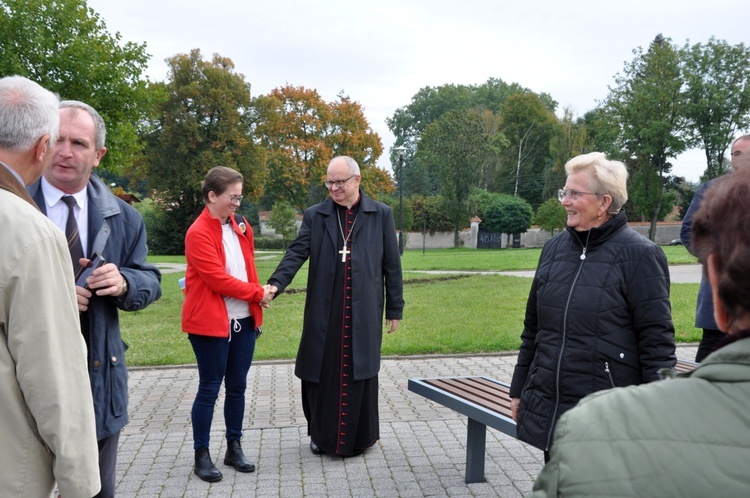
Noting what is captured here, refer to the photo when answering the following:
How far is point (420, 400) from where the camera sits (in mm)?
6918

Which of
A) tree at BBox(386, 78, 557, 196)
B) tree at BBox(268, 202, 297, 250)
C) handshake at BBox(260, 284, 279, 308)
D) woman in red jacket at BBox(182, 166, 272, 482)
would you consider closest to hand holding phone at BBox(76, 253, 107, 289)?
woman in red jacket at BBox(182, 166, 272, 482)

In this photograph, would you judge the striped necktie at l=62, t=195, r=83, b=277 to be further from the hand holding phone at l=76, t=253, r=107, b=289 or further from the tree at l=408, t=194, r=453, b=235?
the tree at l=408, t=194, r=453, b=235

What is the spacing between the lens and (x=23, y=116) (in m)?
2.28

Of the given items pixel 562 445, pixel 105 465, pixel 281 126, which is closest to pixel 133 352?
pixel 105 465

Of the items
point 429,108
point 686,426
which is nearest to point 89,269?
point 686,426

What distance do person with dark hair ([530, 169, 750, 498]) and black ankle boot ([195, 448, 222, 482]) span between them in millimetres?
3925

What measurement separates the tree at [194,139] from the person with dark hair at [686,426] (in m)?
43.0

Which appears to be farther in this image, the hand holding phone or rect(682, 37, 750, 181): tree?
rect(682, 37, 750, 181): tree

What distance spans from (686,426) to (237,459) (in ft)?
14.1

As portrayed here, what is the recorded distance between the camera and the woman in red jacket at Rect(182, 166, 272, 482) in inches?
186

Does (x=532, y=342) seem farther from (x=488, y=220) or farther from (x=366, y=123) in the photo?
(x=488, y=220)

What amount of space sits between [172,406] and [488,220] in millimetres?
53440

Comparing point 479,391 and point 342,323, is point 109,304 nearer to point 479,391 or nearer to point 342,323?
point 342,323

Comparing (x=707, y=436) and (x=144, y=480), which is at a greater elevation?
(x=707, y=436)
